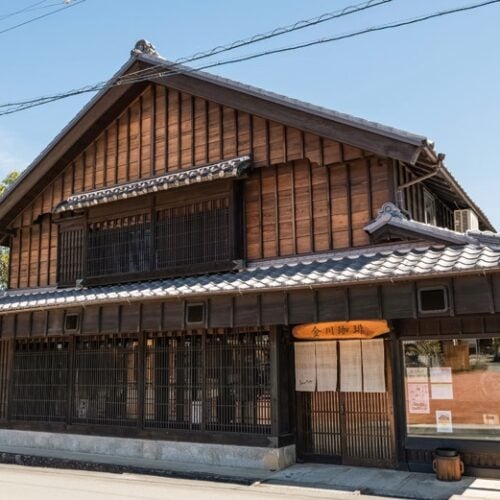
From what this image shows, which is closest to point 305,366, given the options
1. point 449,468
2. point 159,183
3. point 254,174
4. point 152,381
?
point 449,468

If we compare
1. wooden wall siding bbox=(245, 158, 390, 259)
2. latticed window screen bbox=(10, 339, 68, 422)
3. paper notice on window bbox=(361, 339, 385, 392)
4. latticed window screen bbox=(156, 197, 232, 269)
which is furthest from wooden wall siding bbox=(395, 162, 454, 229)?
latticed window screen bbox=(10, 339, 68, 422)

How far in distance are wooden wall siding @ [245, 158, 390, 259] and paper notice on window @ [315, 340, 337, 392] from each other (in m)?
2.11

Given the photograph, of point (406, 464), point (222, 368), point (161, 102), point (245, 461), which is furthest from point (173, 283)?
point (406, 464)

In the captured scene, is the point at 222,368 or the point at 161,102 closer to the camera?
the point at 222,368

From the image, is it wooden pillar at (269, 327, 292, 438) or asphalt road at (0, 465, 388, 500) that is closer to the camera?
asphalt road at (0, 465, 388, 500)

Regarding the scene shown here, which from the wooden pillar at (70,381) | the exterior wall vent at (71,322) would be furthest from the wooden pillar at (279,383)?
the wooden pillar at (70,381)

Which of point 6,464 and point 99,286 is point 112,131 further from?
point 6,464

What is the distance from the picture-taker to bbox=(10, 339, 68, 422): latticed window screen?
15453 mm

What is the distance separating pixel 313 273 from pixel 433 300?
2.29 meters

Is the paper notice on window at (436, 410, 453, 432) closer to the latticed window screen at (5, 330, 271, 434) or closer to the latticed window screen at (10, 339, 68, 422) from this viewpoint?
the latticed window screen at (5, 330, 271, 434)

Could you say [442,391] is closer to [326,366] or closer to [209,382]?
[326,366]

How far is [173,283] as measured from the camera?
13344 millimetres

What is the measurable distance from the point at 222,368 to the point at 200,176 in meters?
4.50

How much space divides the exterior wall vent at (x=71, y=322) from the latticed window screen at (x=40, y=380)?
152 centimetres
